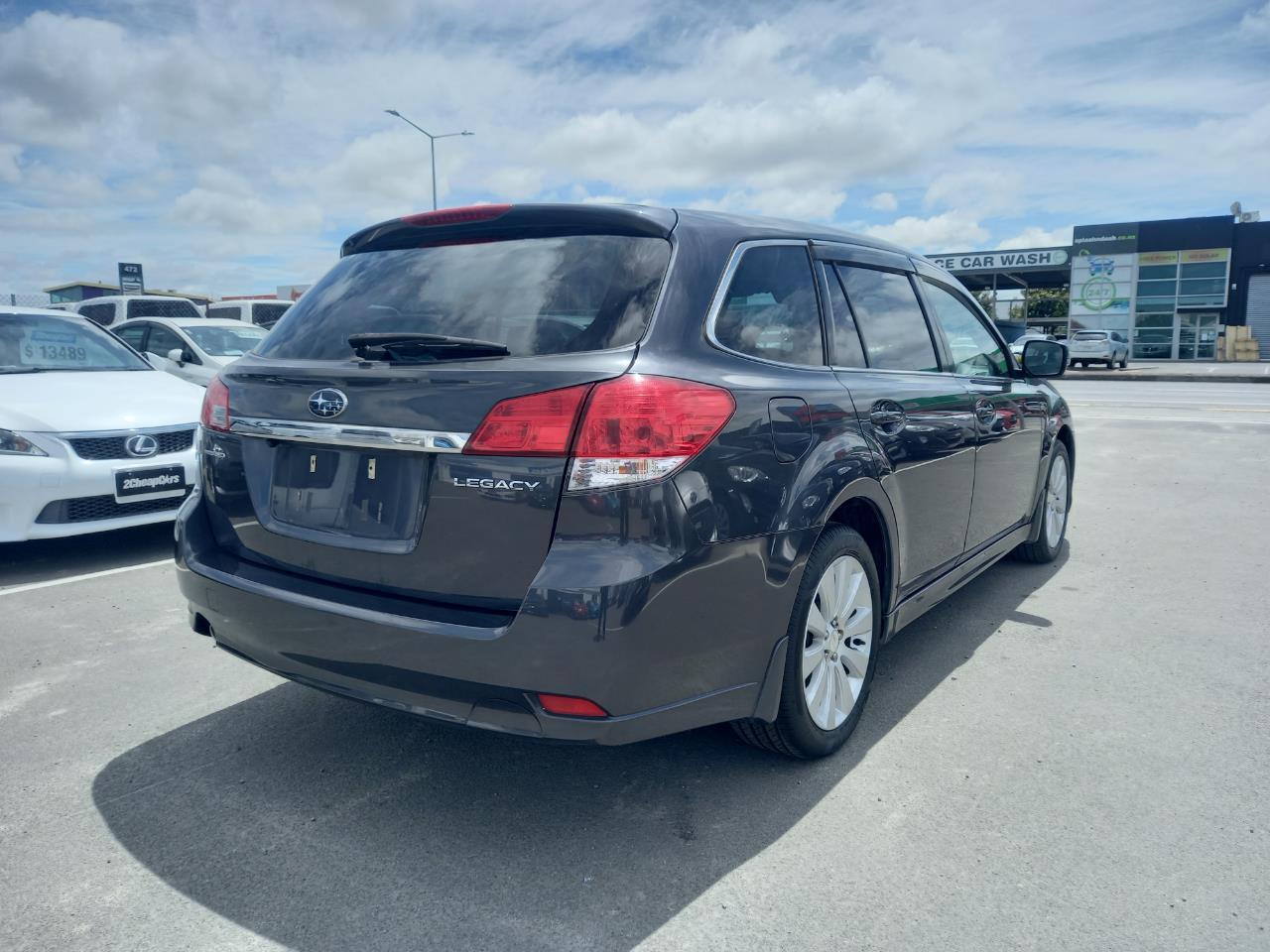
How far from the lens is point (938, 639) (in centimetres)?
429

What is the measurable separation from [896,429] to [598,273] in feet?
4.26

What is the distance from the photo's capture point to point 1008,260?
144 feet

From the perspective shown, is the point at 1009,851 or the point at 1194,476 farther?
the point at 1194,476

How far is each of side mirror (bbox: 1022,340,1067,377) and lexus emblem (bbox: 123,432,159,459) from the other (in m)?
4.89

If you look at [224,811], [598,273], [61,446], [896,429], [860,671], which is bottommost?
[224,811]

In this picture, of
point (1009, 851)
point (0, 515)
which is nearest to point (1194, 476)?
point (1009, 851)

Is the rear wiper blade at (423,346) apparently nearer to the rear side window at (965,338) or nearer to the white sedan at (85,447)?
the rear side window at (965,338)

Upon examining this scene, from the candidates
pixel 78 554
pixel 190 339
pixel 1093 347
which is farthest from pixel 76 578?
pixel 1093 347

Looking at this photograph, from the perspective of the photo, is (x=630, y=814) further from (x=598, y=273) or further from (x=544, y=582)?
(x=598, y=273)

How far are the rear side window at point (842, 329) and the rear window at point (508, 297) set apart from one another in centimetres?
85

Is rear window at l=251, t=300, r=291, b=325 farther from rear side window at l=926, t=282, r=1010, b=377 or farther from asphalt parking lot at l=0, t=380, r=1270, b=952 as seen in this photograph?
rear side window at l=926, t=282, r=1010, b=377

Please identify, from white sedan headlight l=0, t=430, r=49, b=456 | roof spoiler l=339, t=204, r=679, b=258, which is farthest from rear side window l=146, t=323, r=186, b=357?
roof spoiler l=339, t=204, r=679, b=258

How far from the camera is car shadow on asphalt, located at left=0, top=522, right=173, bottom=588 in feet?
18.0

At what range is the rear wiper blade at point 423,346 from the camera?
8.13ft
